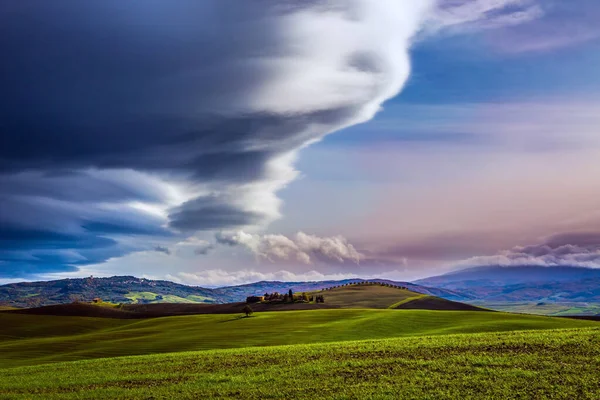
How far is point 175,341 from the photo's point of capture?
7675 centimetres

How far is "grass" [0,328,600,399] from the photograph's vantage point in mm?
29125

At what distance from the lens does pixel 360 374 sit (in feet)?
114

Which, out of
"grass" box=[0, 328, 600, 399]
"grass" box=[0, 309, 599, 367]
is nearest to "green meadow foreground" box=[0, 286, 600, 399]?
"grass" box=[0, 328, 600, 399]

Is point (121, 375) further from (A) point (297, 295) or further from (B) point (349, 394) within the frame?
(A) point (297, 295)

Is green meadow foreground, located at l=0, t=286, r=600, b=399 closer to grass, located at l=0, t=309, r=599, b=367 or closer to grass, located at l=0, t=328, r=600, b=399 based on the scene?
grass, located at l=0, t=328, r=600, b=399

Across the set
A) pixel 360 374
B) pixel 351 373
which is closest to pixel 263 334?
pixel 351 373

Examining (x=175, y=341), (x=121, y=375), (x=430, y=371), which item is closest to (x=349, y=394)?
(x=430, y=371)

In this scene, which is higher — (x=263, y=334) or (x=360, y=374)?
(x=360, y=374)

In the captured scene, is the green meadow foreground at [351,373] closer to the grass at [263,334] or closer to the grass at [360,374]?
the grass at [360,374]

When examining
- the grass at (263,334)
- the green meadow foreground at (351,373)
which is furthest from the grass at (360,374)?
the grass at (263,334)

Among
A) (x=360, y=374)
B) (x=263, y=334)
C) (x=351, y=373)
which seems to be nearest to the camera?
(x=360, y=374)

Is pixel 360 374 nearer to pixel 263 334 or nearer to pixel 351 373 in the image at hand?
pixel 351 373

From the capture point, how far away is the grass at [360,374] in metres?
29.1

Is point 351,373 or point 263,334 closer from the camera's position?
point 351,373
